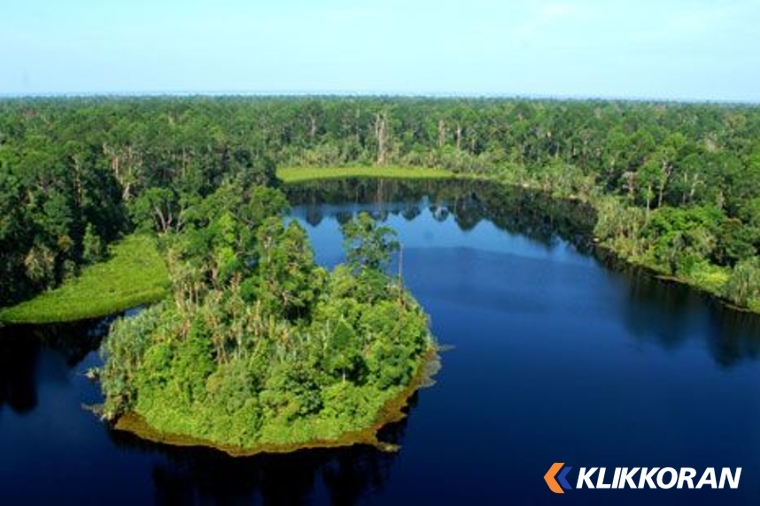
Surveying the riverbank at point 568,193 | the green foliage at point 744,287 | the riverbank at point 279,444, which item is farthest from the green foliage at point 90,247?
the green foliage at point 744,287

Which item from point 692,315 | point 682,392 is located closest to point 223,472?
point 682,392

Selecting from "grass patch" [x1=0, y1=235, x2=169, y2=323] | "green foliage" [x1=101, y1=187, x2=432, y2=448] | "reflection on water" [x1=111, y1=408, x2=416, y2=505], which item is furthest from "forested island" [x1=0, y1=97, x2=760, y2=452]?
"reflection on water" [x1=111, y1=408, x2=416, y2=505]

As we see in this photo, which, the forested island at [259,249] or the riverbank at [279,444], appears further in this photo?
the forested island at [259,249]

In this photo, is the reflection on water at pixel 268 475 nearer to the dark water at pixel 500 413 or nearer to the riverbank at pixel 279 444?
the dark water at pixel 500 413

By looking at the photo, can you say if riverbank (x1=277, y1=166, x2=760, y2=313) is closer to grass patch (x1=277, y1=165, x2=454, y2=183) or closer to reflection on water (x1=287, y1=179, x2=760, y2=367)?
grass patch (x1=277, y1=165, x2=454, y2=183)

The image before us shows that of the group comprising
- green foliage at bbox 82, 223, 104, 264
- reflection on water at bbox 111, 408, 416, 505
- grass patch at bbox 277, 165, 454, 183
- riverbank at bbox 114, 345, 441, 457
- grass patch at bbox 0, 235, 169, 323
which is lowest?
reflection on water at bbox 111, 408, 416, 505

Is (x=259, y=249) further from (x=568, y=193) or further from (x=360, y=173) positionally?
(x=360, y=173)

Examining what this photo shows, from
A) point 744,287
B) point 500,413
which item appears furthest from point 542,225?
point 500,413
